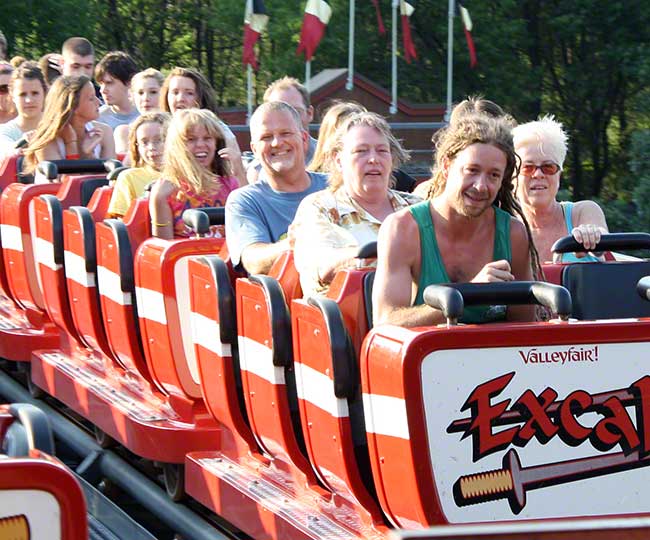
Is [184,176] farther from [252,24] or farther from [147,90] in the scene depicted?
[252,24]

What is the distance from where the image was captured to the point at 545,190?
4.62 metres

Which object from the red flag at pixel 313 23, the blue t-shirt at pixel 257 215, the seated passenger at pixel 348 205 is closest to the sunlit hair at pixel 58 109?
the blue t-shirt at pixel 257 215

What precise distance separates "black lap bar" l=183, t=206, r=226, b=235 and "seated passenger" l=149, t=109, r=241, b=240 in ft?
1.05

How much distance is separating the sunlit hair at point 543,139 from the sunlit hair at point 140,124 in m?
1.91

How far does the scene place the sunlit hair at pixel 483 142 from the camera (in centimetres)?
364

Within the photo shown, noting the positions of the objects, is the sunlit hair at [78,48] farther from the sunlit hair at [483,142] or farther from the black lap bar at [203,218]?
the sunlit hair at [483,142]

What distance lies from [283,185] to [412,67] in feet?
47.2

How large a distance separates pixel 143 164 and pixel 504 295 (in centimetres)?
307

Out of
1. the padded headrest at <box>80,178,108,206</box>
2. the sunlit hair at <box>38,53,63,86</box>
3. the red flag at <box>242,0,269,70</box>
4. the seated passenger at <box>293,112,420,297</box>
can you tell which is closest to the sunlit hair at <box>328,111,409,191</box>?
the seated passenger at <box>293,112,420,297</box>

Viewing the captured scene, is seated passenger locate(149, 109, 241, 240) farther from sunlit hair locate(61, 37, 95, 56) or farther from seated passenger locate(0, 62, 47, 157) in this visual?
sunlit hair locate(61, 37, 95, 56)

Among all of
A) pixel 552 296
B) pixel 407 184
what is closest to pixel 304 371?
pixel 552 296

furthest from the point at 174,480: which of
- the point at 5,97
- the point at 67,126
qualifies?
the point at 5,97

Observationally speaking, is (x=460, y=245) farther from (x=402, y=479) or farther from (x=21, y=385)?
(x=21, y=385)

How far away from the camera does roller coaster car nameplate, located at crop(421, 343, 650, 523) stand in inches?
129
